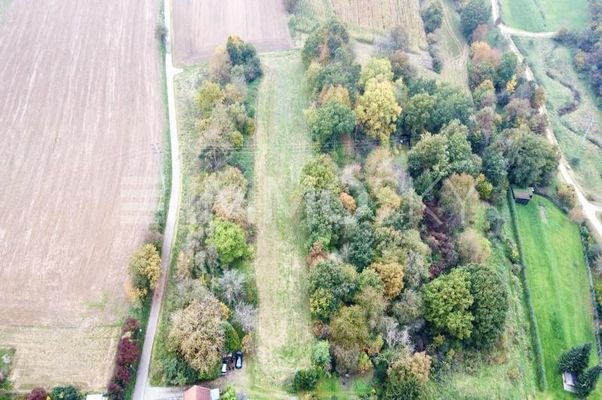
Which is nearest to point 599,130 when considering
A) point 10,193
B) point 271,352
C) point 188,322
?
point 271,352

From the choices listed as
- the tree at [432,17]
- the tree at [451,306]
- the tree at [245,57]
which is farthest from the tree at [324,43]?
the tree at [451,306]

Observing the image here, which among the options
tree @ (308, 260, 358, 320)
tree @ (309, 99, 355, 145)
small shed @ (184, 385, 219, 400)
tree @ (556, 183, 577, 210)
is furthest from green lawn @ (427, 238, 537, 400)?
tree @ (309, 99, 355, 145)

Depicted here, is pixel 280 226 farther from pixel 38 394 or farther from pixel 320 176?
pixel 38 394

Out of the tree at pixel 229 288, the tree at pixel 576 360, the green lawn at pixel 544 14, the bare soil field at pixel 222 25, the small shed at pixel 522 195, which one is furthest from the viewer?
the green lawn at pixel 544 14

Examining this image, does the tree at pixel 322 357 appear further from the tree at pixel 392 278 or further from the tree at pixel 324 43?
the tree at pixel 324 43

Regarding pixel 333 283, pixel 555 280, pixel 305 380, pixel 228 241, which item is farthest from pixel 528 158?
pixel 305 380

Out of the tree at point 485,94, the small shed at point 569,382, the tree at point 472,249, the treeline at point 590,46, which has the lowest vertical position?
the small shed at point 569,382

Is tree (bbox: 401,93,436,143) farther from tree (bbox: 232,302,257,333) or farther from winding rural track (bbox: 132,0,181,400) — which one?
tree (bbox: 232,302,257,333)

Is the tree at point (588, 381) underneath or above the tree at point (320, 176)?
underneath
